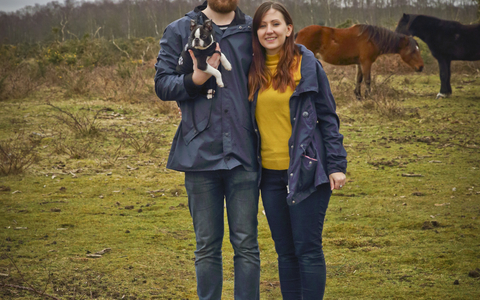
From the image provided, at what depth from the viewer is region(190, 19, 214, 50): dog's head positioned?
6.70 ft

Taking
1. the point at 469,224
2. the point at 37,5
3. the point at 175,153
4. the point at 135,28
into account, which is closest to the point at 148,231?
the point at 175,153

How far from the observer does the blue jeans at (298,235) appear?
2.26m

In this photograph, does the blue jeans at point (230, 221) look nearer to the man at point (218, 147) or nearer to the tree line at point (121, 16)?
the man at point (218, 147)

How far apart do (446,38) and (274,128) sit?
30.1ft

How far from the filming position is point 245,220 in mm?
2293

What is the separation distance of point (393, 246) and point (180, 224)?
1981 mm

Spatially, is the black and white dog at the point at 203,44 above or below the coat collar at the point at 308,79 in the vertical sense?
above

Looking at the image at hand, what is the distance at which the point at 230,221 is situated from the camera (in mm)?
2350

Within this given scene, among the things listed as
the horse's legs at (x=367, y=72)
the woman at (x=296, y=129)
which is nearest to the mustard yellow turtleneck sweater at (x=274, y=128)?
the woman at (x=296, y=129)

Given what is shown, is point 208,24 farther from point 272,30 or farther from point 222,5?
point 272,30

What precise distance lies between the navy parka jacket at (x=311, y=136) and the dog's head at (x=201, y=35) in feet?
1.27

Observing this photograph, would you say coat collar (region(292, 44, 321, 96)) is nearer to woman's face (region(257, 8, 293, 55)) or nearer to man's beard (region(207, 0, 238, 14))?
woman's face (region(257, 8, 293, 55))

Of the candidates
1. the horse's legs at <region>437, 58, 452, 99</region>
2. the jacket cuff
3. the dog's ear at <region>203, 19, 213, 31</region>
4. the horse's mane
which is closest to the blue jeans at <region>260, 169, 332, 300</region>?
the jacket cuff

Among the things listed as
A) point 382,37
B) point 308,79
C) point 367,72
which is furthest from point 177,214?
point 382,37
